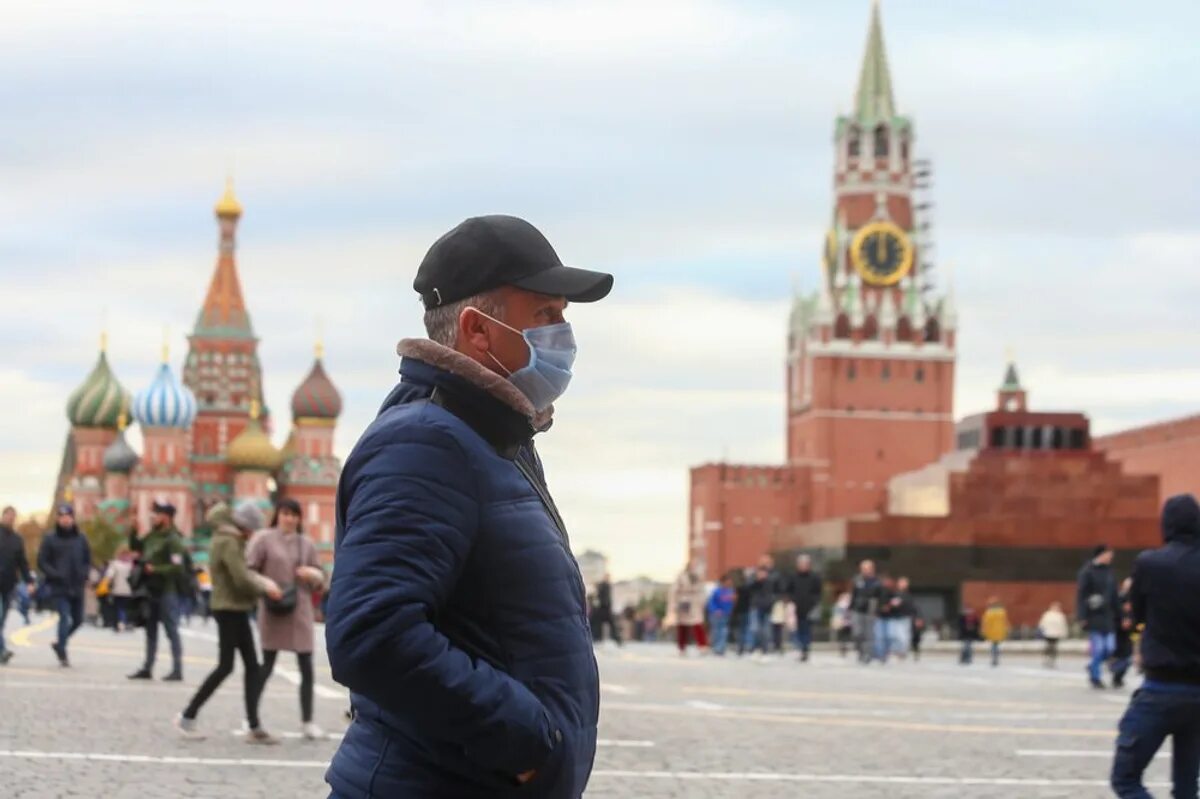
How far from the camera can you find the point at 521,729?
3711mm

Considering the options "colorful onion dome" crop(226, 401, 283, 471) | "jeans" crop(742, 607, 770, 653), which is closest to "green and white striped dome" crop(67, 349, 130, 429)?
"colorful onion dome" crop(226, 401, 283, 471)

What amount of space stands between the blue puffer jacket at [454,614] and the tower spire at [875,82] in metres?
148

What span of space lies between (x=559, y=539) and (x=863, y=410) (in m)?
140

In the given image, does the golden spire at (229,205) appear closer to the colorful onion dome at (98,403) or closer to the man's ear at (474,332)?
the colorful onion dome at (98,403)

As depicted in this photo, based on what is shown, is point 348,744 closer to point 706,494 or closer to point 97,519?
point 97,519

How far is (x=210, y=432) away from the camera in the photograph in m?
→ 130

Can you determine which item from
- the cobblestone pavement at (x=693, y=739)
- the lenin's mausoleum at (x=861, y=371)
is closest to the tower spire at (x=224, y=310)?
A: the lenin's mausoleum at (x=861, y=371)

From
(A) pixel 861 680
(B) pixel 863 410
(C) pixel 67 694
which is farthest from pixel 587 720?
(B) pixel 863 410

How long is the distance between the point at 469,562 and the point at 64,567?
18520 millimetres

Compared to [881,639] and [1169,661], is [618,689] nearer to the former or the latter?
[881,639]

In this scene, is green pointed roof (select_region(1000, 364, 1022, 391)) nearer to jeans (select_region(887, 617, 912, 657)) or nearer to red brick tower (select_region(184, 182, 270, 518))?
red brick tower (select_region(184, 182, 270, 518))

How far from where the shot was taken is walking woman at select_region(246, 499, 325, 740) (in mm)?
13164

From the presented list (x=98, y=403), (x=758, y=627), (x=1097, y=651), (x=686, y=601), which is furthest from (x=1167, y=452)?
(x=1097, y=651)

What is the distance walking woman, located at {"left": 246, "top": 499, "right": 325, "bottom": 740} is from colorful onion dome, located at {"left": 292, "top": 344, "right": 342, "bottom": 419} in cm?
Answer: 11743
